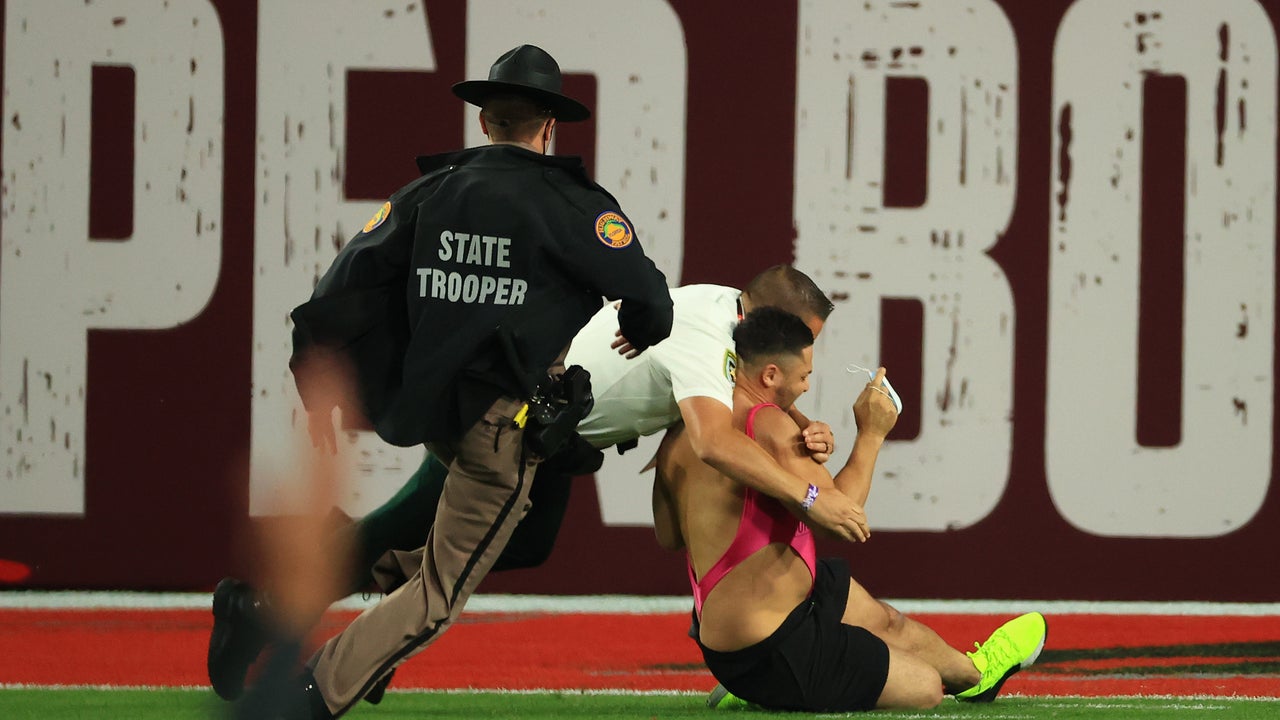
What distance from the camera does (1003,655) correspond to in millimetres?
4473

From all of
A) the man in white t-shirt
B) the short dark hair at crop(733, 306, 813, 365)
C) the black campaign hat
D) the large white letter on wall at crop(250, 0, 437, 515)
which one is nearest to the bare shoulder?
the man in white t-shirt

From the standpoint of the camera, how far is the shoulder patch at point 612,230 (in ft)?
11.2

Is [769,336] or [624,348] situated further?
[769,336]

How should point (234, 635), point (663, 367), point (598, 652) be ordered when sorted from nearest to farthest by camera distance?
1. point (234, 635)
2. point (663, 367)
3. point (598, 652)

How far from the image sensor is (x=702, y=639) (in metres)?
4.07

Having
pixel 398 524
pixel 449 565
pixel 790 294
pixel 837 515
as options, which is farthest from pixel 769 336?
pixel 449 565

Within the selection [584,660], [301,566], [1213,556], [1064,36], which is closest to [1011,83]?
[1064,36]

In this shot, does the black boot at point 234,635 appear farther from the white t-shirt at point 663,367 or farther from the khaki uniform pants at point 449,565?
the white t-shirt at point 663,367

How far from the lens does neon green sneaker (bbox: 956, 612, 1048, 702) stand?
443 cm

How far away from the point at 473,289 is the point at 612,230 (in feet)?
1.08

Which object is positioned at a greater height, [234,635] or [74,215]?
[74,215]

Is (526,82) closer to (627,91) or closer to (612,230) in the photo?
(612,230)

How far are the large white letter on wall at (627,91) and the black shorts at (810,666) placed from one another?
9.69 feet

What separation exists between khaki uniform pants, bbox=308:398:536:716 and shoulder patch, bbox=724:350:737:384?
2.60ft
